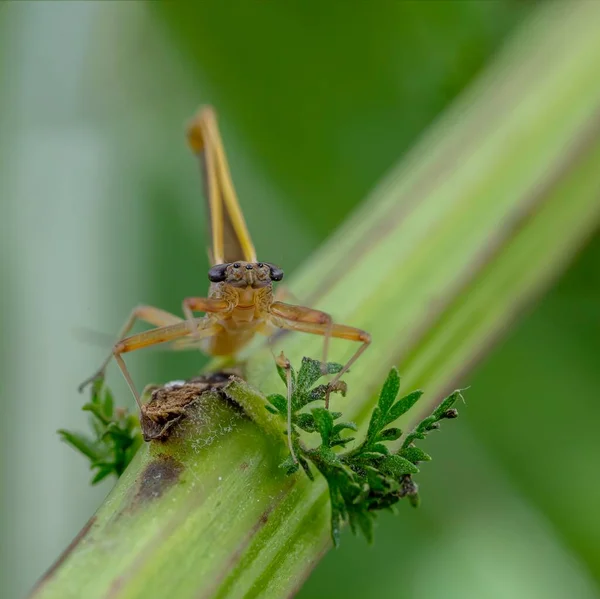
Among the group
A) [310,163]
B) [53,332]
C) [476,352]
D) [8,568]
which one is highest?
[310,163]

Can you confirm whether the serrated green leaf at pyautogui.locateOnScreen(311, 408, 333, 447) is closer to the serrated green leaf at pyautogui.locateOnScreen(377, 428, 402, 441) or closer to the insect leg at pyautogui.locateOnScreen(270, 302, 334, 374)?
the serrated green leaf at pyautogui.locateOnScreen(377, 428, 402, 441)

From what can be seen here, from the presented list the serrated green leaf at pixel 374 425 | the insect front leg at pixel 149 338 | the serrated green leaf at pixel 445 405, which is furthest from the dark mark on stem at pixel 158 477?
the insect front leg at pixel 149 338

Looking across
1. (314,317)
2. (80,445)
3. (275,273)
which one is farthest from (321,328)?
(80,445)

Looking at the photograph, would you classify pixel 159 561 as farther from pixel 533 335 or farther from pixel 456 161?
pixel 533 335

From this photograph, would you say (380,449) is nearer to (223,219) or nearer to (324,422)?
(324,422)

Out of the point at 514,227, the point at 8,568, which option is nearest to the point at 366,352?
the point at 514,227

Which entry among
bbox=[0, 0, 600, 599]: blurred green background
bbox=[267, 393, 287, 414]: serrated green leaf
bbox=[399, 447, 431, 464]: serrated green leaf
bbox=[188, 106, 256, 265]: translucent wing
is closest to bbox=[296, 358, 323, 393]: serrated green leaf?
bbox=[267, 393, 287, 414]: serrated green leaf

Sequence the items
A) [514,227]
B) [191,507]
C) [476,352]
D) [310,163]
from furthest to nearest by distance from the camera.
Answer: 1. [310,163]
2. [514,227]
3. [476,352]
4. [191,507]
